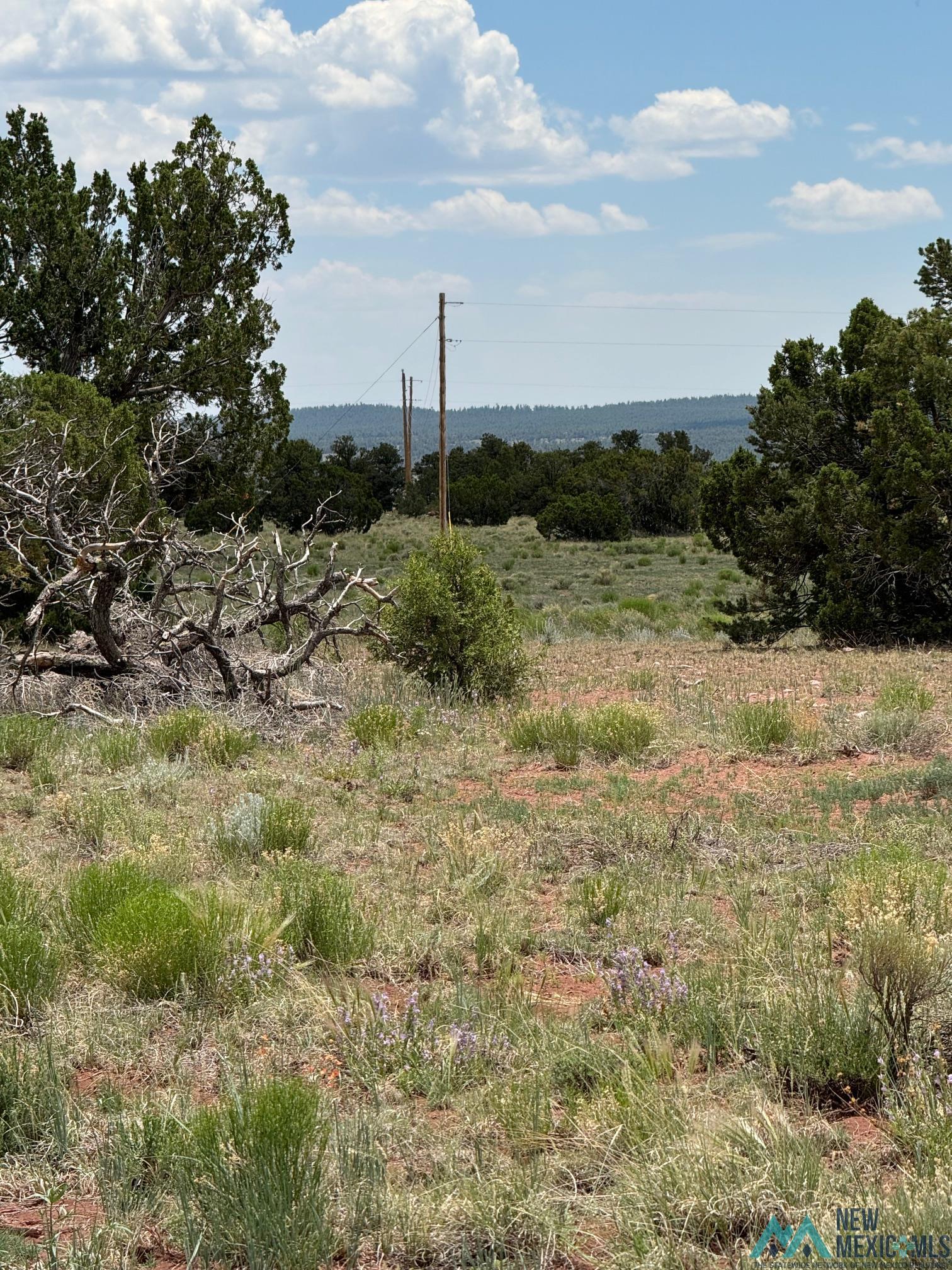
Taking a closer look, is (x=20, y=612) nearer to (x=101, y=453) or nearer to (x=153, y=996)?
(x=101, y=453)

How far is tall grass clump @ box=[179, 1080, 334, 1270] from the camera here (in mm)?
3062

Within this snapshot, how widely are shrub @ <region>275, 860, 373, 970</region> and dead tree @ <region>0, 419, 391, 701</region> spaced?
5.16 metres

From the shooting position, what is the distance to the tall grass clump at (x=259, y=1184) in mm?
3062

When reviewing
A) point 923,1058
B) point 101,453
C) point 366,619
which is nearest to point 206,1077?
point 923,1058

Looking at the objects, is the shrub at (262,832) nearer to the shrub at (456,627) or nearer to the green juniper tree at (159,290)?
the shrub at (456,627)

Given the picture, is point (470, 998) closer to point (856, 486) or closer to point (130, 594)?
point (130, 594)

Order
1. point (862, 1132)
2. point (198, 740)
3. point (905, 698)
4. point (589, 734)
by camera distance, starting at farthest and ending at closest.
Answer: point (905, 698) → point (589, 734) → point (198, 740) → point (862, 1132)

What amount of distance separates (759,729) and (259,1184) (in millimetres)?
6885

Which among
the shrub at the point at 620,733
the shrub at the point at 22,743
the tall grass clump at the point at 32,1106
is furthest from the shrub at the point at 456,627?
the tall grass clump at the point at 32,1106

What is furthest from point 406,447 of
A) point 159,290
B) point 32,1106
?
point 32,1106

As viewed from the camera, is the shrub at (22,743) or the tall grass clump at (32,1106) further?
the shrub at (22,743)

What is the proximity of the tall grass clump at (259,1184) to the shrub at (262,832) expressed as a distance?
9.97ft

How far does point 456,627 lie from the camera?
12.3 meters

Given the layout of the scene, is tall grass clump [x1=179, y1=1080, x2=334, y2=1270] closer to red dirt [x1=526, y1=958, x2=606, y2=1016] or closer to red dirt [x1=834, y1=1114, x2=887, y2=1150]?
red dirt [x1=526, y1=958, x2=606, y2=1016]
